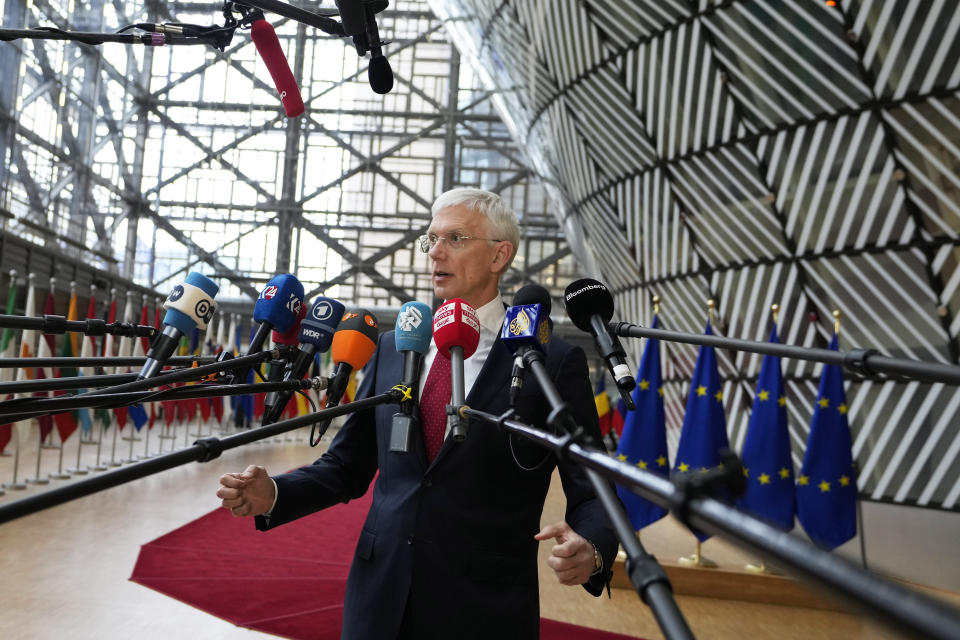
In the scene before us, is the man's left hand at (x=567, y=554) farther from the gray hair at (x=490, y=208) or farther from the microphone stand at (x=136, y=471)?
the gray hair at (x=490, y=208)

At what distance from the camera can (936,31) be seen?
24.6 feet

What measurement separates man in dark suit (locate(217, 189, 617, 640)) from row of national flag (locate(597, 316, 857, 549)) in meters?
4.90

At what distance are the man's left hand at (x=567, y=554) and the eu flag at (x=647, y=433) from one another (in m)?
5.59

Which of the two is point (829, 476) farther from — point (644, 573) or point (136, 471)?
point (136, 471)

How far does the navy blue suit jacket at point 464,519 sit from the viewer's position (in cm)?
197

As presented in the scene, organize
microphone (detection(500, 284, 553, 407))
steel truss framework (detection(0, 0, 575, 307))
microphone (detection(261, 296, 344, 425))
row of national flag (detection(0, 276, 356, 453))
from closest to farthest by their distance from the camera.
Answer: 1. microphone (detection(500, 284, 553, 407))
2. microphone (detection(261, 296, 344, 425))
3. row of national flag (detection(0, 276, 356, 453))
4. steel truss framework (detection(0, 0, 575, 307))

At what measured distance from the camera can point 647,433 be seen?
7.43 metres

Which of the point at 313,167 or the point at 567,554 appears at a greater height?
the point at 313,167

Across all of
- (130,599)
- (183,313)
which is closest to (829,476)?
(130,599)

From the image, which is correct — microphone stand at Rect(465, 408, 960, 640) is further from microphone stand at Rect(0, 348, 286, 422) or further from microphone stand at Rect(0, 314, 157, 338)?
microphone stand at Rect(0, 314, 157, 338)

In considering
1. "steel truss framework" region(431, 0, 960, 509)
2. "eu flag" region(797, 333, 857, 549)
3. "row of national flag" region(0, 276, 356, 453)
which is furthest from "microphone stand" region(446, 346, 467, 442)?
"steel truss framework" region(431, 0, 960, 509)

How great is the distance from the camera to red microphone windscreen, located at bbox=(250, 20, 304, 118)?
2168 mm

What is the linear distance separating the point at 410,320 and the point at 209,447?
0.88m

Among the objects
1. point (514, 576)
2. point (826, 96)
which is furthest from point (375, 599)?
point (826, 96)
